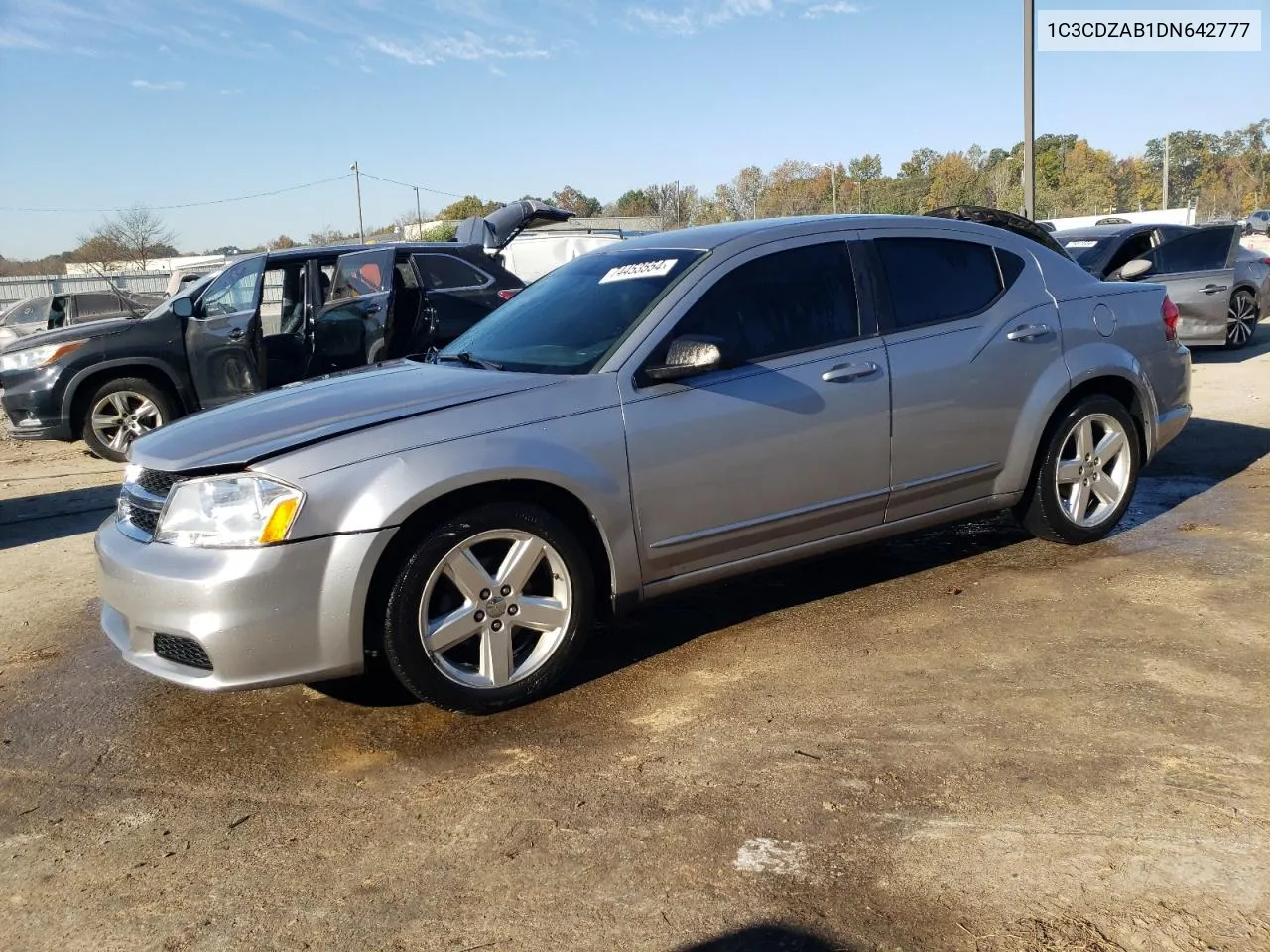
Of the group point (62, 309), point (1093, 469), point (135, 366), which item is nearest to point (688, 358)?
point (1093, 469)

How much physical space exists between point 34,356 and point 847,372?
7.50 m

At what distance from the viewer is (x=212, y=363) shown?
9.09 metres

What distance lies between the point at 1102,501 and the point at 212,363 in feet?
23.1

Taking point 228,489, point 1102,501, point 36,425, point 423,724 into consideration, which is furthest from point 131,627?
point 36,425

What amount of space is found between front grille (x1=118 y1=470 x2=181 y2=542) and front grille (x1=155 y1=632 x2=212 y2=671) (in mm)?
354

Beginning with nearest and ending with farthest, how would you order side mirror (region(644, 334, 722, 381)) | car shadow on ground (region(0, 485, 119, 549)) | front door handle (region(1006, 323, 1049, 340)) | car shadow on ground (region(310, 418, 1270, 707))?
side mirror (region(644, 334, 722, 381)) < car shadow on ground (region(310, 418, 1270, 707)) < front door handle (region(1006, 323, 1049, 340)) < car shadow on ground (region(0, 485, 119, 549))

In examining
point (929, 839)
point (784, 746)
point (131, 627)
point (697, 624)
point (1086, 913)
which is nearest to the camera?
point (1086, 913)

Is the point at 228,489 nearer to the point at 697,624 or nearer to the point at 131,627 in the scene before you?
the point at 131,627

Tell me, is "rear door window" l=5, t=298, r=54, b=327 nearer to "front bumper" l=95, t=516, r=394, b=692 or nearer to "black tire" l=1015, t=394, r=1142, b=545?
"front bumper" l=95, t=516, r=394, b=692

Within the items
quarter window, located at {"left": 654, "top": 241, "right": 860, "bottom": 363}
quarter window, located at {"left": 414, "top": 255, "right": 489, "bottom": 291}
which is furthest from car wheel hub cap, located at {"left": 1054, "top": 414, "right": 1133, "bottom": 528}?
quarter window, located at {"left": 414, "top": 255, "right": 489, "bottom": 291}

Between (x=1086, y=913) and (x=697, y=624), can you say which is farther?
(x=697, y=624)

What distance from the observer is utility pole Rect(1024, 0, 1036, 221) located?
15.2m

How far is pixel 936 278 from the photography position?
15.9ft

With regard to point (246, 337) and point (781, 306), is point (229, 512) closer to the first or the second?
point (781, 306)
